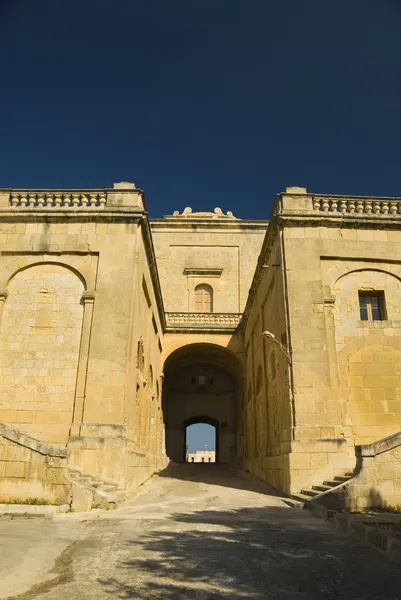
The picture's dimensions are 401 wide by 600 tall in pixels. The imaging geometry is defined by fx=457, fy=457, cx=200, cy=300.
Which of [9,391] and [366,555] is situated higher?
[9,391]

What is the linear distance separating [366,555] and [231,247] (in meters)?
22.8

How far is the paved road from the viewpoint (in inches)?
146

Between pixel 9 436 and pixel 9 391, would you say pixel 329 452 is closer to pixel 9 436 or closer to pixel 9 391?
pixel 9 436

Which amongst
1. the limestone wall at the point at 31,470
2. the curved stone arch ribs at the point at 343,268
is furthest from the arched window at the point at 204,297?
the limestone wall at the point at 31,470

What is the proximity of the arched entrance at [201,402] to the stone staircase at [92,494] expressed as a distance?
16791mm

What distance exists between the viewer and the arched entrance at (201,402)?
26.8 meters

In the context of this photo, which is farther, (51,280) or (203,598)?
(51,280)

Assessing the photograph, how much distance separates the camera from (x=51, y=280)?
12125 mm

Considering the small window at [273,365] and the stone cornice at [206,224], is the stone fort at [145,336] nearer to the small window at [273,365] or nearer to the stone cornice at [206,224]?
the small window at [273,365]

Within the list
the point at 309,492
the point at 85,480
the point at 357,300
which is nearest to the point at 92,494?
the point at 85,480

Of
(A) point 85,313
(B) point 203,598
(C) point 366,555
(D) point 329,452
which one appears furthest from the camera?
(A) point 85,313

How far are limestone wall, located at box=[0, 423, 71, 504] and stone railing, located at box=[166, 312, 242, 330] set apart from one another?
1454cm

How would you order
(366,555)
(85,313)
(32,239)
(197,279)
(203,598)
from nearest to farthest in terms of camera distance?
(203,598)
(366,555)
(85,313)
(32,239)
(197,279)

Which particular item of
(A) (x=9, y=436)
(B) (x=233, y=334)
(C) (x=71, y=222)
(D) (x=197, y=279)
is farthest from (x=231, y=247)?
(A) (x=9, y=436)
